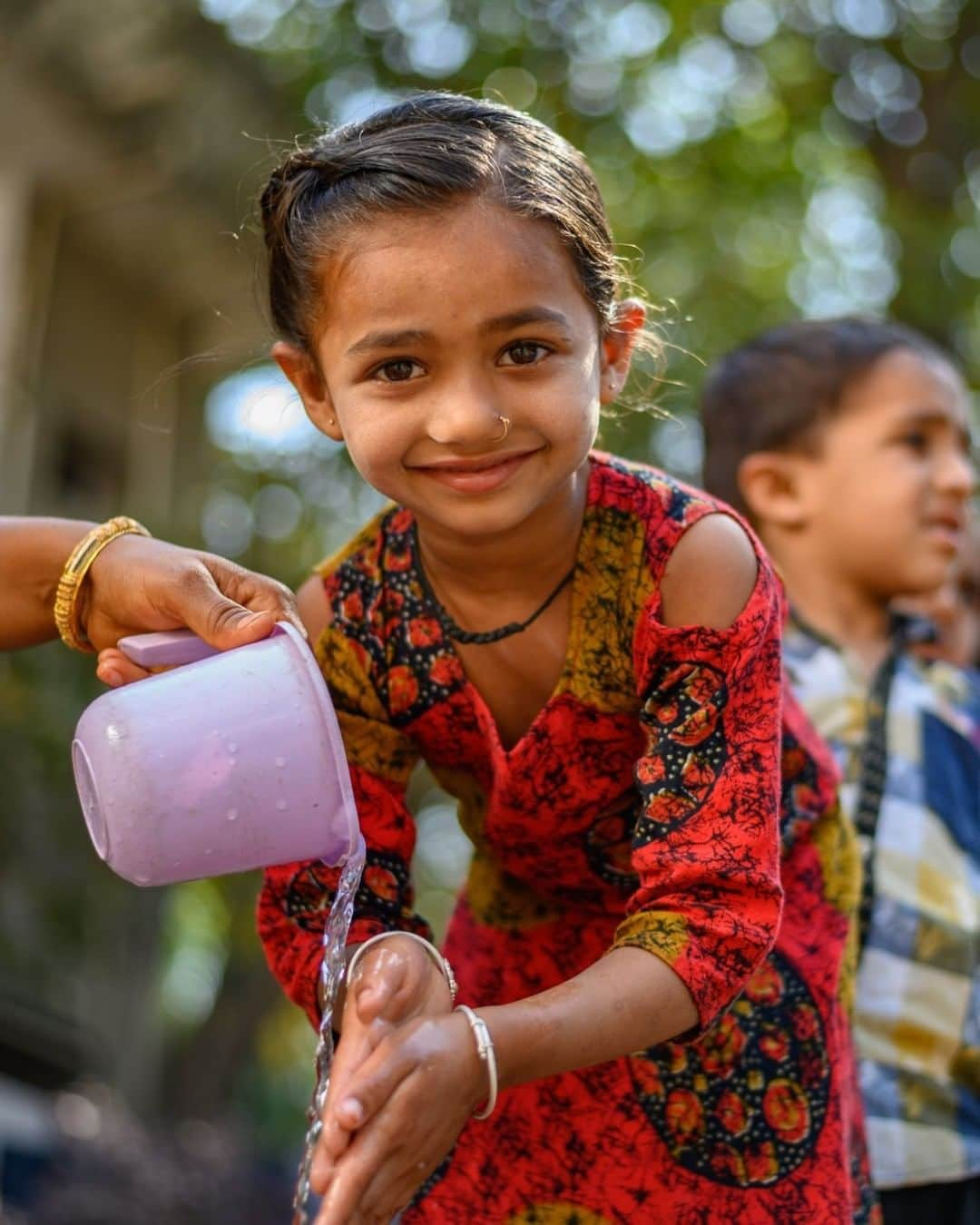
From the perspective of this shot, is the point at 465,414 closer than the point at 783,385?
Yes

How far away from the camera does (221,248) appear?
30.1ft

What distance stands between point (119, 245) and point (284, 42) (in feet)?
5.84

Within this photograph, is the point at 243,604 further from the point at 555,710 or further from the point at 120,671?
the point at 555,710

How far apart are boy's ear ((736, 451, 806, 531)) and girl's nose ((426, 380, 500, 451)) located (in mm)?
1631

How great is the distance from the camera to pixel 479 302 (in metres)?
1.85

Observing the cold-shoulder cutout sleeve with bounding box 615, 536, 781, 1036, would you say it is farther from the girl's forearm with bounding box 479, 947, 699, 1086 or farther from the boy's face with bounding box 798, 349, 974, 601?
the boy's face with bounding box 798, 349, 974, 601

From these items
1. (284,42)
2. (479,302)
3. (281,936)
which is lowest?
(281,936)

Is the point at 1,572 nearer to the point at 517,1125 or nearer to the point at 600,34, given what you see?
the point at 517,1125

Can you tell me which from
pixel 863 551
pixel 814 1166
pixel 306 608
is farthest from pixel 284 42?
pixel 814 1166

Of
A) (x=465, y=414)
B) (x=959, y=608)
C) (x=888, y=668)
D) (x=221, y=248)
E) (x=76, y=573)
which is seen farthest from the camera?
(x=221, y=248)

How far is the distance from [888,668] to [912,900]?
503 mm

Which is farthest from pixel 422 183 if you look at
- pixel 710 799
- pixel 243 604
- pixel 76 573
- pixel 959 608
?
pixel 959 608

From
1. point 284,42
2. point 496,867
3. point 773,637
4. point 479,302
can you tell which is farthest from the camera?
point 284,42

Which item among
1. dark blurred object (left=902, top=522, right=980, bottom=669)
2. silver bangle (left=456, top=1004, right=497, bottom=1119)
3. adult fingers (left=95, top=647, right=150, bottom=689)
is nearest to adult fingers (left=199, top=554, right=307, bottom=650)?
adult fingers (left=95, top=647, right=150, bottom=689)
